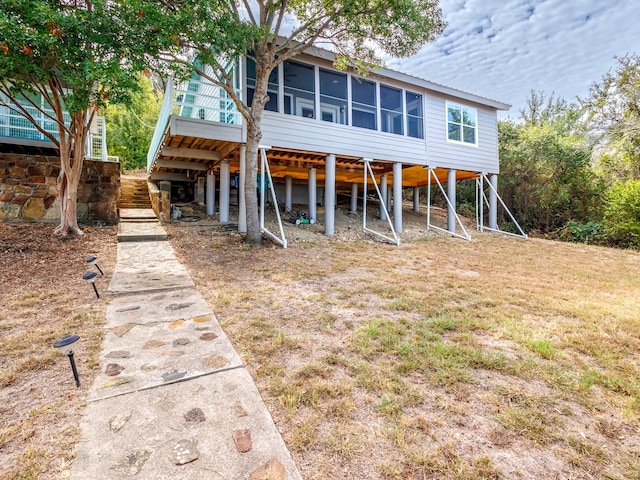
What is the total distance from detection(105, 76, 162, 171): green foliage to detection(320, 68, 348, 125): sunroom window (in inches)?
508

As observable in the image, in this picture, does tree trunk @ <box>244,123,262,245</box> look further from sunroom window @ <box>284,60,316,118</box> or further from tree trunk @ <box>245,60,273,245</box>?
sunroom window @ <box>284,60,316,118</box>

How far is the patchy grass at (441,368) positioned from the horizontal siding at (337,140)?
4.35 m

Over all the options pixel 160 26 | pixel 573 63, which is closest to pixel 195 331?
pixel 160 26

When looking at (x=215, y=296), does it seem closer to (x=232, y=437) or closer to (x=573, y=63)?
(x=232, y=437)

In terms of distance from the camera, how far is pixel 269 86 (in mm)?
8734

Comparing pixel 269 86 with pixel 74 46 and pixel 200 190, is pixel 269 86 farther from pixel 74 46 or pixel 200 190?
pixel 200 190

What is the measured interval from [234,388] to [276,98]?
8319 mm

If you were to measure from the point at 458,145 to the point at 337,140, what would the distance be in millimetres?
5127

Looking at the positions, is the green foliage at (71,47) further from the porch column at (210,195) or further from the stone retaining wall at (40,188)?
the porch column at (210,195)

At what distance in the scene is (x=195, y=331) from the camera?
307cm

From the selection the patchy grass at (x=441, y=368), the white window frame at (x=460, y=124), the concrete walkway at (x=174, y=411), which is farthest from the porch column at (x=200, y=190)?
the concrete walkway at (x=174, y=411)

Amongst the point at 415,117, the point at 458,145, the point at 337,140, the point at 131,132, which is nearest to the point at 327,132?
the point at 337,140

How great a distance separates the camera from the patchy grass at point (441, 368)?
1658 millimetres

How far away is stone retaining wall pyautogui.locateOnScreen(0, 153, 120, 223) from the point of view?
A: 7.57 m
